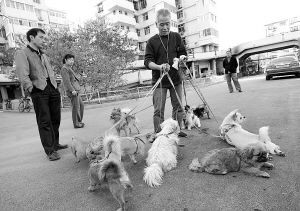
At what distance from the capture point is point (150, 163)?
3.07 metres

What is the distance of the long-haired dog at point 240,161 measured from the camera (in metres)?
2.71

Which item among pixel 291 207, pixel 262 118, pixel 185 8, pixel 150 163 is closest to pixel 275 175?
pixel 291 207

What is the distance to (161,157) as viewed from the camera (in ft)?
10.2

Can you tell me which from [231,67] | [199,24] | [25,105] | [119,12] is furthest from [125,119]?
[199,24]

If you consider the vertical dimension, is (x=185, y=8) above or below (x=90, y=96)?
above

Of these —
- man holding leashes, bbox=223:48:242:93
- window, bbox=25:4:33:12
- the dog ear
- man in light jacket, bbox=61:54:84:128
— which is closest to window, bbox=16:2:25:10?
window, bbox=25:4:33:12

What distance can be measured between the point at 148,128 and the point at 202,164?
3155 millimetres

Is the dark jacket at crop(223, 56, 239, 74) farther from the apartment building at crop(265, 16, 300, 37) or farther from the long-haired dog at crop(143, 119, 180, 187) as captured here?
the apartment building at crop(265, 16, 300, 37)

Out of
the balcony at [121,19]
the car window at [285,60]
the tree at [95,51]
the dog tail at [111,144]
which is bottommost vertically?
the dog tail at [111,144]

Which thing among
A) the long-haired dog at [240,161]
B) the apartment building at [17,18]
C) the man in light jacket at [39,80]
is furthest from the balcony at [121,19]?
the long-haired dog at [240,161]

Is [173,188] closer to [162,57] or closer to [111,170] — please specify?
[111,170]

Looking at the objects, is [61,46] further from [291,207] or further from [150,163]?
[291,207]

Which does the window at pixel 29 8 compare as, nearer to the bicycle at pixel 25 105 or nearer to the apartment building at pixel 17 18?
the apartment building at pixel 17 18

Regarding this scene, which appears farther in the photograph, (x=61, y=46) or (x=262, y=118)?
(x=61, y=46)
